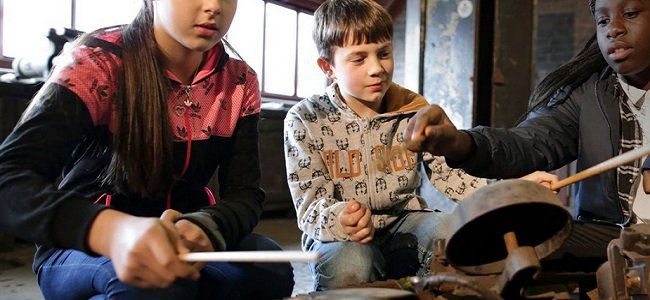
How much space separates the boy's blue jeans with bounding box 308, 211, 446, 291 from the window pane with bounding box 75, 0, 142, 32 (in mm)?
3227

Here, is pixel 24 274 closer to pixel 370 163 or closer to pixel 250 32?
pixel 370 163

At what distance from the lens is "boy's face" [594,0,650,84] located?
1371 mm

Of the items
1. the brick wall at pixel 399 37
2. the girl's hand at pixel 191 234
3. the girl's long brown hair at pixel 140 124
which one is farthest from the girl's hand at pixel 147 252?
the brick wall at pixel 399 37

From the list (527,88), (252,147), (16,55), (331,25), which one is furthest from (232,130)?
(16,55)

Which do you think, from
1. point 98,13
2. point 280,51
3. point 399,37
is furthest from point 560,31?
point 98,13

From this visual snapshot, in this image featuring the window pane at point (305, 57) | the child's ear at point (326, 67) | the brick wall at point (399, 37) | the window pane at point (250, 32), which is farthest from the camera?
the brick wall at point (399, 37)

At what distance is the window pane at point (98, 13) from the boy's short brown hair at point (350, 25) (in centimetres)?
288

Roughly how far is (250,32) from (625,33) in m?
4.62

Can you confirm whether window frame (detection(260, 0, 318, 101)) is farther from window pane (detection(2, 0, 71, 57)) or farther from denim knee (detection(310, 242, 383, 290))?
denim knee (detection(310, 242, 383, 290))

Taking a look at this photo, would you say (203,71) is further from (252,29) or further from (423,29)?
(252,29)

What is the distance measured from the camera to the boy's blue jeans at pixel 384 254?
1.32 meters

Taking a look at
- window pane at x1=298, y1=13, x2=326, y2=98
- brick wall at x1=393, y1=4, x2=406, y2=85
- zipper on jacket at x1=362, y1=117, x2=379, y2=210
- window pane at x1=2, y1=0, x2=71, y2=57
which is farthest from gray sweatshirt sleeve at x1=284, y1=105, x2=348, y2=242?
brick wall at x1=393, y1=4, x2=406, y2=85

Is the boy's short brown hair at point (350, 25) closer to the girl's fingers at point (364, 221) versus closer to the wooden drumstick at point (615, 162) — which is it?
the girl's fingers at point (364, 221)

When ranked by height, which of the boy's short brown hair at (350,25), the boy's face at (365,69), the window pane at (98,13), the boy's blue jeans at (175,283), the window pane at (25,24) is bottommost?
the boy's blue jeans at (175,283)
